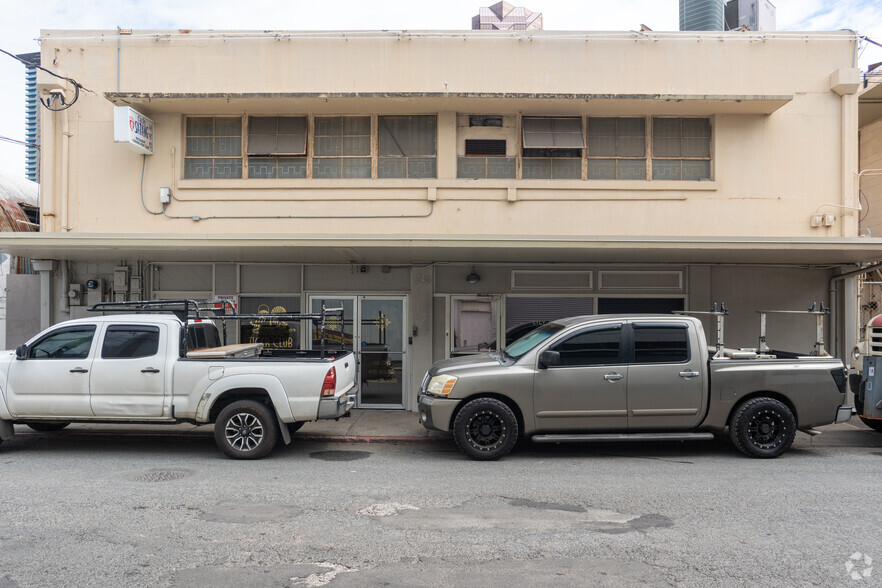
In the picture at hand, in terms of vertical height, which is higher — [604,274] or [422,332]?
[604,274]

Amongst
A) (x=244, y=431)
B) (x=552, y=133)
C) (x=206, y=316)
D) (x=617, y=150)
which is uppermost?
(x=552, y=133)

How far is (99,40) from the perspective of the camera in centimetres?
1164

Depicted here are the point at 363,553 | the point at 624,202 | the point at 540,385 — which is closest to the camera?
the point at 363,553

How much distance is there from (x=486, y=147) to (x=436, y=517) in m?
7.85

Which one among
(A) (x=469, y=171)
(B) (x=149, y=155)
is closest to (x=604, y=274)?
(A) (x=469, y=171)

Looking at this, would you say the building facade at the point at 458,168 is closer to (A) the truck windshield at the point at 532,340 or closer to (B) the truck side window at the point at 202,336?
(B) the truck side window at the point at 202,336

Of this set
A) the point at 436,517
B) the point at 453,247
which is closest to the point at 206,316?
the point at 453,247

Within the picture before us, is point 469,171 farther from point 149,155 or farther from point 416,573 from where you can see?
point 416,573

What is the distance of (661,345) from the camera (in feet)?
26.3

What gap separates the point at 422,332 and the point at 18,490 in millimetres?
6805

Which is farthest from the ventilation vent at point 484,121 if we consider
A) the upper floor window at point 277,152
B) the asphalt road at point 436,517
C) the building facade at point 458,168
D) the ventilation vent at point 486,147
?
the asphalt road at point 436,517

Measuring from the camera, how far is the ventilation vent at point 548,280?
38.2 ft

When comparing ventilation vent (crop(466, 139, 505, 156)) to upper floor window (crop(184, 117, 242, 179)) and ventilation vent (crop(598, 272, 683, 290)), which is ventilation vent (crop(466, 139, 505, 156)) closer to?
ventilation vent (crop(598, 272, 683, 290))

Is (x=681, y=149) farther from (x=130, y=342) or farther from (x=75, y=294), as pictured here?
(x=75, y=294)
